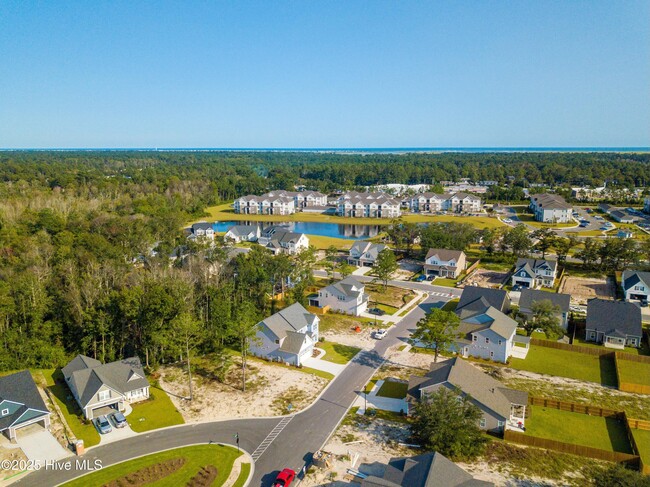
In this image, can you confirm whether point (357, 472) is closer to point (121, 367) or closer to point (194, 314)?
point (121, 367)

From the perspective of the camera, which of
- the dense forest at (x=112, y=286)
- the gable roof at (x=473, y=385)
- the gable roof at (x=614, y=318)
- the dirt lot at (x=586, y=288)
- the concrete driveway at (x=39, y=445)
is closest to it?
the concrete driveway at (x=39, y=445)

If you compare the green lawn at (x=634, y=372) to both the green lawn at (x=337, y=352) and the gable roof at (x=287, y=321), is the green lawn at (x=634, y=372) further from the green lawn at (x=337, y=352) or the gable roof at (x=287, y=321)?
the gable roof at (x=287, y=321)

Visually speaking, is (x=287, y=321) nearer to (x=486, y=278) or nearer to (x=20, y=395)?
(x=20, y=395)

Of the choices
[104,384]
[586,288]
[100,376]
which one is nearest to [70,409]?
[100,376]

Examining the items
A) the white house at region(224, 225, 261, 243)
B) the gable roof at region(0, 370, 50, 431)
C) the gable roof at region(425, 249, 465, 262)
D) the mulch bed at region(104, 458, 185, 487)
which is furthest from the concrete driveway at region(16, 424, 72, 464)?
the white house at region(224, 225, 261, 243)

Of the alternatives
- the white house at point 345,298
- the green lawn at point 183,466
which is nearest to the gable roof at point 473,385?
the green lawn at point 183,466

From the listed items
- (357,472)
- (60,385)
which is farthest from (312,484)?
(60,385)
